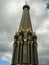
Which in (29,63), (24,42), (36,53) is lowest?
(29,63)

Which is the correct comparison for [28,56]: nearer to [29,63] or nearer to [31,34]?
[29,63]

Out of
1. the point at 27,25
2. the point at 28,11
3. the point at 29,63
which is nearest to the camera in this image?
the point at 29,63

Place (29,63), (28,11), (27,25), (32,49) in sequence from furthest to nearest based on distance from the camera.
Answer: (28,11), (27,25), (32,49), (29,63)

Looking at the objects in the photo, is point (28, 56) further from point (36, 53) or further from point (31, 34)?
point (31, 34)

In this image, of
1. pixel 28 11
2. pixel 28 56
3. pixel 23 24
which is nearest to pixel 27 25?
pixel 23 24

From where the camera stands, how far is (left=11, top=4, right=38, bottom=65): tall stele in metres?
103

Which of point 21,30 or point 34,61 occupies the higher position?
point 21,30

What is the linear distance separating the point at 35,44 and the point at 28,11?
1105 inches

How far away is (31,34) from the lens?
114 meters

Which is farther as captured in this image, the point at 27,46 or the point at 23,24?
the point at 23,24

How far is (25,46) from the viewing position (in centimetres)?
10769

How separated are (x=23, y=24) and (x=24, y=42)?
15521 millimetres

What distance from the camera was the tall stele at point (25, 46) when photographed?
102812 mm

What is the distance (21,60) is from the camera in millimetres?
101625
